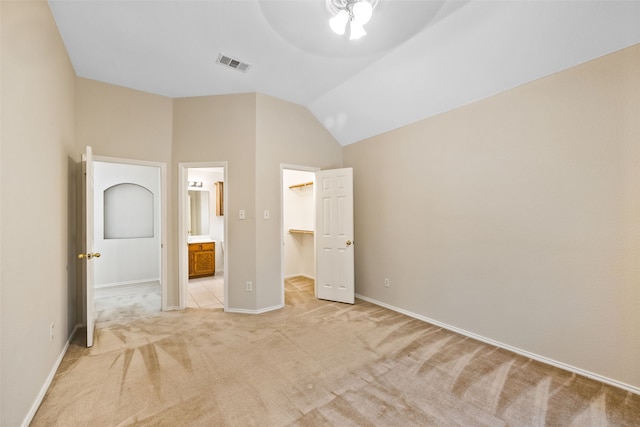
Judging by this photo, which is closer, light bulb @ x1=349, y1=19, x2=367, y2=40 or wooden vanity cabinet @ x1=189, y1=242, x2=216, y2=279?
light bulb @ x1=349, y1=19, x2=367, y2=40

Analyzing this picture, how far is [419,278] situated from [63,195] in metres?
3.92

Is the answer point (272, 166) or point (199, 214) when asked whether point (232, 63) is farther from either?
point (199, 214)

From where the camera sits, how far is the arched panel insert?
496cm

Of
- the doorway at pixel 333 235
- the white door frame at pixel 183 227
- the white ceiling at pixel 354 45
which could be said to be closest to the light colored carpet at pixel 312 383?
the white door frame at pixel 183 227

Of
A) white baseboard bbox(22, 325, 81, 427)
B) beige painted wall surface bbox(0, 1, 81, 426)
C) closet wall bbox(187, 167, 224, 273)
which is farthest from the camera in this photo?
closet wall bbox(187, 167, 224, 273)

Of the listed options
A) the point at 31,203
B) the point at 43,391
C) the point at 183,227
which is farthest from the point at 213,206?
the point at 43,391

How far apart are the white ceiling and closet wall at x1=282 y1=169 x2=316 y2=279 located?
226 centimetres

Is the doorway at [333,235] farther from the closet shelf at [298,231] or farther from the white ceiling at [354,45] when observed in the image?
the white ceiling at [354,45]

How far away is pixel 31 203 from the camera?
178 centimetres

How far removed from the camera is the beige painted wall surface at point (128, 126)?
3131 millimetres

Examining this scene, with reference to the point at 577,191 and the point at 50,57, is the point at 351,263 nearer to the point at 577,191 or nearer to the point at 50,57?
the point at 577,191

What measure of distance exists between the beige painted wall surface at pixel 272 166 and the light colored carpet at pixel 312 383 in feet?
2.40

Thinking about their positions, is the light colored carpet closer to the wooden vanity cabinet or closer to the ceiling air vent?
the wooden vanity cabinet

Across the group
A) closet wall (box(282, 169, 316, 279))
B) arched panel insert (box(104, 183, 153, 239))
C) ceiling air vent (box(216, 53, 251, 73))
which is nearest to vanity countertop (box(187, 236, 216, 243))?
arched panel insert (box(104, 183, 153, 239))
